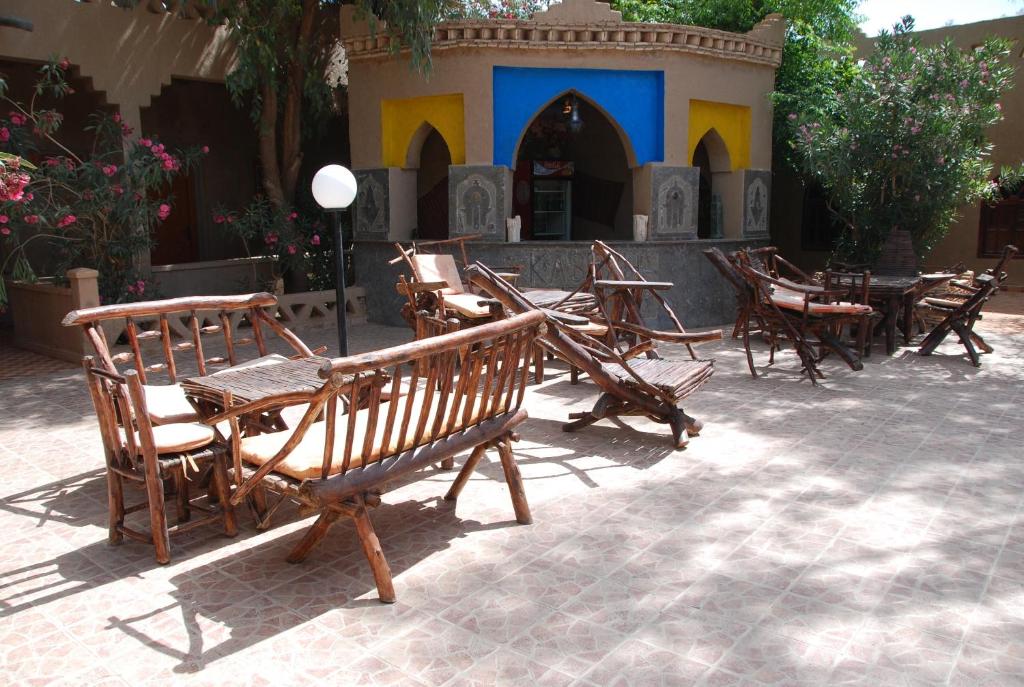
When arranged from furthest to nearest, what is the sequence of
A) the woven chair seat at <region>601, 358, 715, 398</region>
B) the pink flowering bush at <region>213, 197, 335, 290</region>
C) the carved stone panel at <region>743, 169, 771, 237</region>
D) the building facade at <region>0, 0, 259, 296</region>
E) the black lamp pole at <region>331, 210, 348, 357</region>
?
the carved stone panel at <region>743, 169, 771, 237</region>, the pink flowering bush at <region>213, 197, 335, 290</region>, the building facade at <region>0, 0, 259, 296</region>, the black lamp pole at <region>331, 210, 348, 357</region>, the woven chair seat at <region>601, 358, 715, 398</region>

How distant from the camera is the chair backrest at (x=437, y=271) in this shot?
744 centimetres

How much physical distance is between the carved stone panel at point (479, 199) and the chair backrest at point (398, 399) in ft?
19.1

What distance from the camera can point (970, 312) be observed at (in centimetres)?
796

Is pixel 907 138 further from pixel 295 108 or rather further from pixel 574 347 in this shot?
pixel 295 108

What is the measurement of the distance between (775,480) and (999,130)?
1065 cm

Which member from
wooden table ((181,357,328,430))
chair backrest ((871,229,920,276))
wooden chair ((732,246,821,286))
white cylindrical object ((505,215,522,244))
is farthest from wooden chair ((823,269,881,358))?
wooden table ((181,357,328,430))

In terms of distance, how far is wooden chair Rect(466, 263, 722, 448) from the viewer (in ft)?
16.6

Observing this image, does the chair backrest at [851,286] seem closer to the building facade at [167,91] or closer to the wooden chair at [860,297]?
the wooden chair at [860,297]

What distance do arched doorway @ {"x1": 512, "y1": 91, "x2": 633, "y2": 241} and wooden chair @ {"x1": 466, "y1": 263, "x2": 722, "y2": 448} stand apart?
7.61 m

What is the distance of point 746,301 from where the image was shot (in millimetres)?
7387

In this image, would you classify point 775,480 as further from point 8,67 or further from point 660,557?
point 8,67

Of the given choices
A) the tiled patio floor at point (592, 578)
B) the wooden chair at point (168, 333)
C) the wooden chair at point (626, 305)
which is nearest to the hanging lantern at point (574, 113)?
the wooden chair at point (626, 305)

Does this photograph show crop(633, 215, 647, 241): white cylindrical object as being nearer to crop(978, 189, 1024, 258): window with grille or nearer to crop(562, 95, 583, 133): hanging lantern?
crop(562, 95, 583, 133): hanging lantern

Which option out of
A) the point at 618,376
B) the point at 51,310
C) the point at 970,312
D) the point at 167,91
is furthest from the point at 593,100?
the point at 51,310
